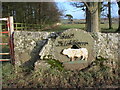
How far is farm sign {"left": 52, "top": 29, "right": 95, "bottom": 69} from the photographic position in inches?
181

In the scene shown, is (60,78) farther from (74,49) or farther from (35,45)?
(35,45)

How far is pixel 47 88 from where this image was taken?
3.71 m

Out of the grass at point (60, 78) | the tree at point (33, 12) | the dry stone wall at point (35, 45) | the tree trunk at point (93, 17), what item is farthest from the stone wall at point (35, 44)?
the tree at point (33, 12)

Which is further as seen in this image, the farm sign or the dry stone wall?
the dry stone wall

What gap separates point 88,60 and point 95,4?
3219mm

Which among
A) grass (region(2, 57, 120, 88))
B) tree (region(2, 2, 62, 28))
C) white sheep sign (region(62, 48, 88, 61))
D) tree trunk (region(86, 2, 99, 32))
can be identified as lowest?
grass (region(2, 57, 120, 88))

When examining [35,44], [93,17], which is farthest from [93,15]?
[35,44]

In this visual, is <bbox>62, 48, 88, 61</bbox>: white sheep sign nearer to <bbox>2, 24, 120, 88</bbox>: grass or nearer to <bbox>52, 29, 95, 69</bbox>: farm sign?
<bbox>52, 29, 95, 69</bbox>: farm sign

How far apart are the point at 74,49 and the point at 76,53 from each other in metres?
0.12

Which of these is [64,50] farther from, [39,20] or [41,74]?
[39,20]

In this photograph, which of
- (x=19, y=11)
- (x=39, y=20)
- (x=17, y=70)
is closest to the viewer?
(x=17, y=70)

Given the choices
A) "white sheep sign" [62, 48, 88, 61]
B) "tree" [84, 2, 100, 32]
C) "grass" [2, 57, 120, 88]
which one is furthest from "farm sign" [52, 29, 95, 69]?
"tree" [84, 2, 100, 32]

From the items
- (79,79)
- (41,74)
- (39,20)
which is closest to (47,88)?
(41,74)

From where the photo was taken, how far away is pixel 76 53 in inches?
182
